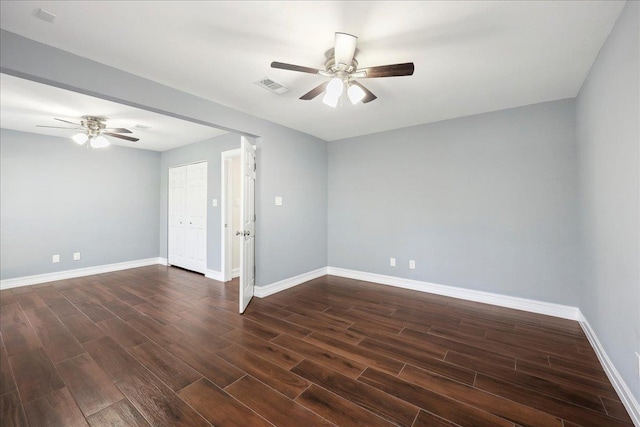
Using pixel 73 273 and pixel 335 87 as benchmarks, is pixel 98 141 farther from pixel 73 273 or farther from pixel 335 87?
pixel 335 87

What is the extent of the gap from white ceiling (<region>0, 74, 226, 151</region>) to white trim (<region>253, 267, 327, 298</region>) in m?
2.64

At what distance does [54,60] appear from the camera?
6.53 feet

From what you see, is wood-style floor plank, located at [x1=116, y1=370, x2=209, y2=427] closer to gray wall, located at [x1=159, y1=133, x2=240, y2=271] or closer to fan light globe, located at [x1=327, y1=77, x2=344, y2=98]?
fan light globe, located at [x1=327, y1=77, x2=344, y2=98]

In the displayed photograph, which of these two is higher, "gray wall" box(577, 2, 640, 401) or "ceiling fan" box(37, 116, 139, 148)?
"ceiling fan" box(37, 116, 139, 148)

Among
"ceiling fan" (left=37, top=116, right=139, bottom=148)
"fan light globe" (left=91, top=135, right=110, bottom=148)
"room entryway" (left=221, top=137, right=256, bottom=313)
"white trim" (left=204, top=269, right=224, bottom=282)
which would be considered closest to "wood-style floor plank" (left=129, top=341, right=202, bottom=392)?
"room entryway" (left=221, top=137, right=256, bottom=313)

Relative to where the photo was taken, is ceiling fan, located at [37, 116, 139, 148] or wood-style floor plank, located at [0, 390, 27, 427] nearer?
wood-style floor plank, located at [0, 390, 27, 427]

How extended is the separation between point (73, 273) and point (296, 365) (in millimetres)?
4949

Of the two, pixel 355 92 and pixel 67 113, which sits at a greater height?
pixel 67 113

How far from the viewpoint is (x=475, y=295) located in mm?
3447

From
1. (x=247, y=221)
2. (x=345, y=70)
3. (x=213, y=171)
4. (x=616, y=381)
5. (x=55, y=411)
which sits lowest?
(x=55, y=411)

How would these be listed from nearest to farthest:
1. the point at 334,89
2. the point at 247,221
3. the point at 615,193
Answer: the point at 615,193 < the point at 334,89 < the point at 247,221

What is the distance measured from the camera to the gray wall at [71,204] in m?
4.16

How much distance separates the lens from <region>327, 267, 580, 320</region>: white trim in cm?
295

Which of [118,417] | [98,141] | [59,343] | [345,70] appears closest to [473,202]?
[345,70]
